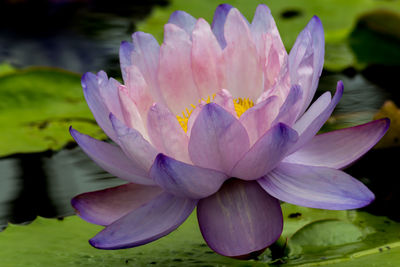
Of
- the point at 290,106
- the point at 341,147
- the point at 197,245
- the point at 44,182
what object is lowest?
the point at 44,182

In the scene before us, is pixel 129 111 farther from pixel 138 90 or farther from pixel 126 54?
pixel 126 54

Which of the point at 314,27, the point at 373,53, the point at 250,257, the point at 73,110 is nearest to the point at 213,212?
the point at 250,257

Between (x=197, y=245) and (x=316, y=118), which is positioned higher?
(x=316, y=118)

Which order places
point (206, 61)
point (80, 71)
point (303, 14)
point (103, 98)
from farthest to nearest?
point (303, 14) → point (80, 71) → point (206, 61) → point (103, 98)

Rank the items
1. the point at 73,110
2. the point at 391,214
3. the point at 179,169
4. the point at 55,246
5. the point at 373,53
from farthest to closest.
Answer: the point at 373,53, the point at 73,110, the point at 391,214, the point at 55,246, the point at 179,169

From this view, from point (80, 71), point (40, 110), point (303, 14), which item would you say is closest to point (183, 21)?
point (40, 110)

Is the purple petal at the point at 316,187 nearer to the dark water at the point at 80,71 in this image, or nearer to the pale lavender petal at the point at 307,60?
the pale lavender petal at the point at 307,60

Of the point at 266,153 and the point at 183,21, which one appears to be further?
the point at 183,21

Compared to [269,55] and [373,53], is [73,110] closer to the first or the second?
[269,55]
